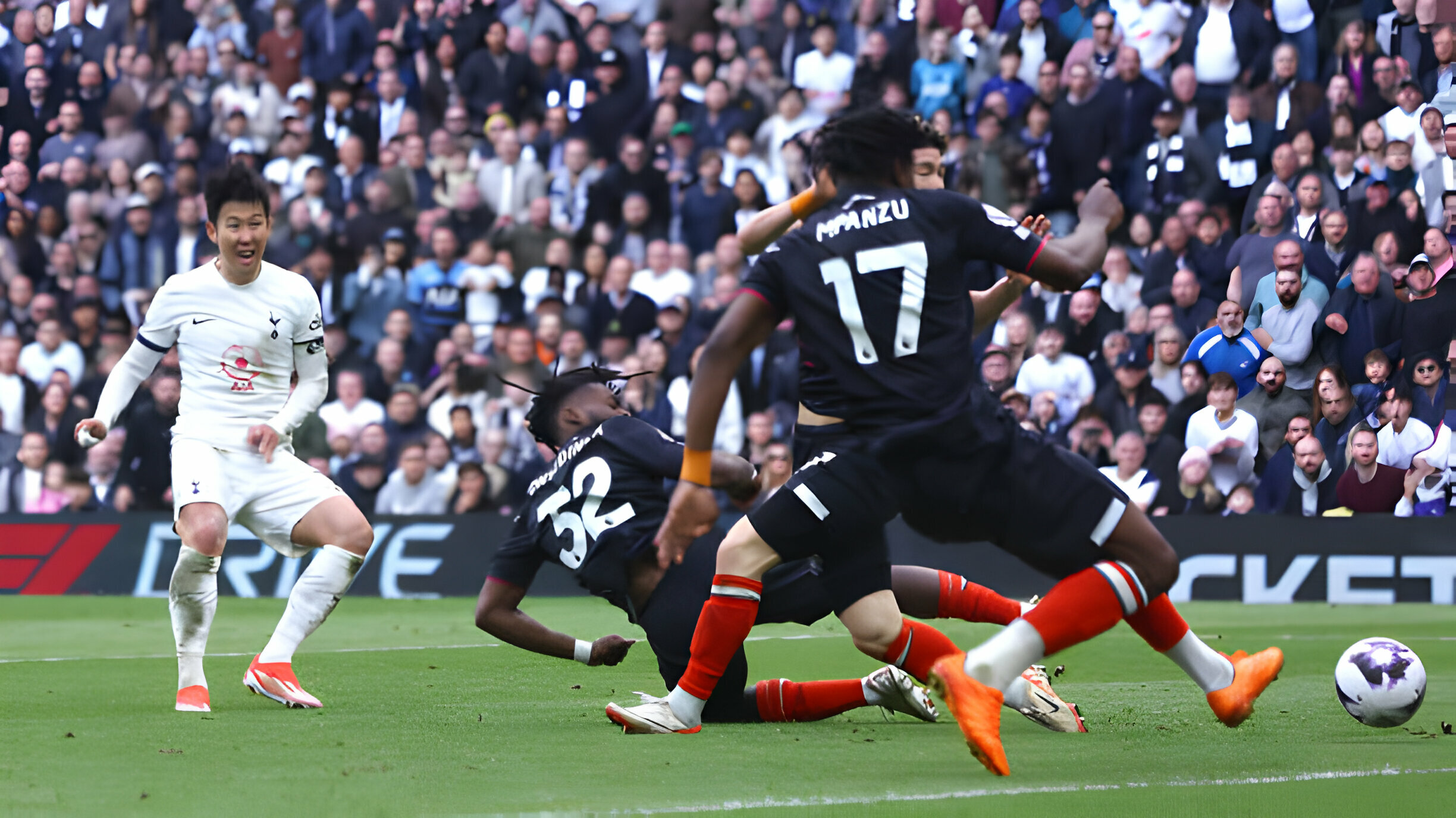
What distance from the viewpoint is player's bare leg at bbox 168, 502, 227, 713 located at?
260 inches

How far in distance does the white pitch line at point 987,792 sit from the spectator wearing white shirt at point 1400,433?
25.2 feet

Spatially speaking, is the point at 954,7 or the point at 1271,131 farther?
the point at 954,7

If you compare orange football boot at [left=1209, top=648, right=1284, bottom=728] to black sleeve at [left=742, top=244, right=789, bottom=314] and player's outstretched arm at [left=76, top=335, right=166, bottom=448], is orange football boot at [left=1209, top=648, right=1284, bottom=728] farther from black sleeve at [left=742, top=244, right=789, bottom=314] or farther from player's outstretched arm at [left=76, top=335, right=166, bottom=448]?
player's outstretched arm at [left=76, top=335, right=166, bottom=448]

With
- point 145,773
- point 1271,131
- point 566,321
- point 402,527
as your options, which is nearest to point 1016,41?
point 1271,131

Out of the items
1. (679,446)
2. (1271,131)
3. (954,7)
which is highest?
(954,7)

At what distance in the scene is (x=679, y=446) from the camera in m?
6.00

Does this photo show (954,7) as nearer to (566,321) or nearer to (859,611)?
(566,321)

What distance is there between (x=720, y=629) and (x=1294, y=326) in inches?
324

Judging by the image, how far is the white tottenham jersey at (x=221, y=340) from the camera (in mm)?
6965

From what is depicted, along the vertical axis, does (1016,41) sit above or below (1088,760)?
above

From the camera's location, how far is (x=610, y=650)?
20.8 ft

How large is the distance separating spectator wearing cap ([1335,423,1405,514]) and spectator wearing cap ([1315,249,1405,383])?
483 millimetres

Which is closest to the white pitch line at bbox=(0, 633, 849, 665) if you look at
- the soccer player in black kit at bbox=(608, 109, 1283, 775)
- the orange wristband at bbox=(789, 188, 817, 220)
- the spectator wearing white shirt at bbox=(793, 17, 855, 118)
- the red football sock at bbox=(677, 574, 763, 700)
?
the red football sock at bbox=(677, 574, 763, 700)

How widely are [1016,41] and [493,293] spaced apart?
517cm
